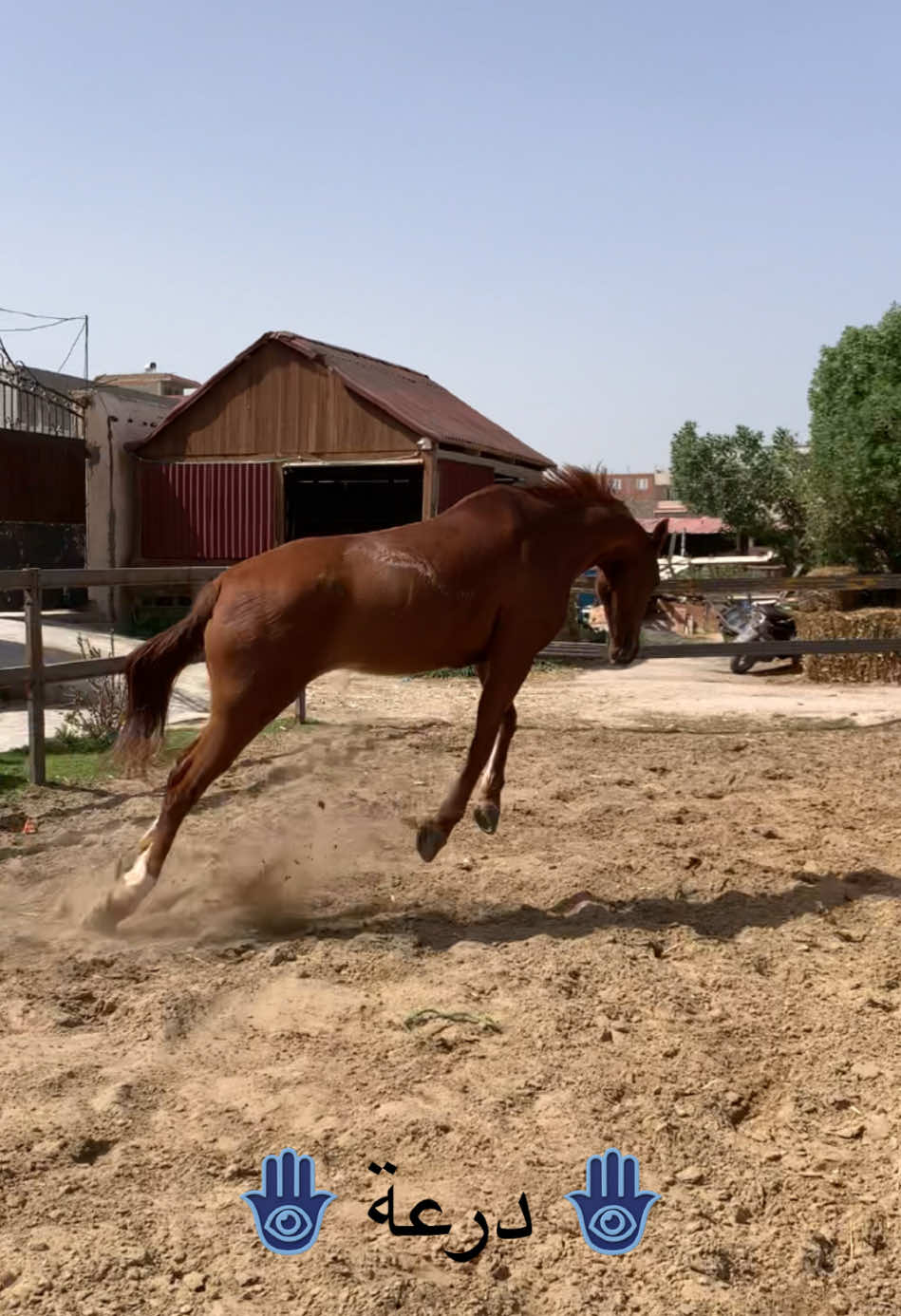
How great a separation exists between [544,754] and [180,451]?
12.5m

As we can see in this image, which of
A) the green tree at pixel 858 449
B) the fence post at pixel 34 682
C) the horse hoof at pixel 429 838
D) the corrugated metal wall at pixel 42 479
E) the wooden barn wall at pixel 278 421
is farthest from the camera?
the green tree at pixel 858 449

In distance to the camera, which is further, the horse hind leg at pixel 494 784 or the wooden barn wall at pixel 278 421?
the wooden barn wall at pixel 278 421

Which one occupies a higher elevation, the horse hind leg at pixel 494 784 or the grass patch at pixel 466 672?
the horse hind leg at pixel 494 784

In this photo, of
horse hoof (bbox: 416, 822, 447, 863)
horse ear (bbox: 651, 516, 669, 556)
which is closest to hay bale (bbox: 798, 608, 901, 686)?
horse ear (bbox: 651, 516, 669, 556)

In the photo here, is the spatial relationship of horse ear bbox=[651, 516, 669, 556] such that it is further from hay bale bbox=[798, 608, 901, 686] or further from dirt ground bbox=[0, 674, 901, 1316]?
hay bale bbox=[798, 608, 901, 686]

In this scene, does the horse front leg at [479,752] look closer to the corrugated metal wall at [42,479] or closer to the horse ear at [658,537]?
the horse ear at [658,537]

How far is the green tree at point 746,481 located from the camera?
37.4 metres

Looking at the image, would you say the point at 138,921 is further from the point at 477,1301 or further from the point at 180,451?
the point at 180,451

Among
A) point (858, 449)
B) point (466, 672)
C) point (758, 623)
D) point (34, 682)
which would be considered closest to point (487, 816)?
point (34, 682)

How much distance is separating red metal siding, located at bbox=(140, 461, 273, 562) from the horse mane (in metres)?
13.5

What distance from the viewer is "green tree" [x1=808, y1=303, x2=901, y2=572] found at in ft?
91.1

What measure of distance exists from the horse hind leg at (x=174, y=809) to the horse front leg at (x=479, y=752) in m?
0.86

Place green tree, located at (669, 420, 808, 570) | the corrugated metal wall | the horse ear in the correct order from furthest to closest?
green tree, located at (669, 420, 808, 570), the corrugated metal wall, the horse ear

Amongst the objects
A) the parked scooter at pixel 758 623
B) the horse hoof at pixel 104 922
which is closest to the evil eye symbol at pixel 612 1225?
the horse hoof at pixel 104 922
